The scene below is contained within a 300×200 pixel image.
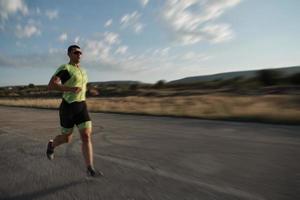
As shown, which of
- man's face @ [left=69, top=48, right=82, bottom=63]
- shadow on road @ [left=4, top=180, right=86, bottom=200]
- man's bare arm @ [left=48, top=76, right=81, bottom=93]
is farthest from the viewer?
man's face @ [left=69, top=48, right=82, bottom=63]

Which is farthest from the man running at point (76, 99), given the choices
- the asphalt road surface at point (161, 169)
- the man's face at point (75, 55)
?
the asphalt road surface at point (161, 169)

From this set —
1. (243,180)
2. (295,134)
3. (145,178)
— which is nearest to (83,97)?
(145,178)

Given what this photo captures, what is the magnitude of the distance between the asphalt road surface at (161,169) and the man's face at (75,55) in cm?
178

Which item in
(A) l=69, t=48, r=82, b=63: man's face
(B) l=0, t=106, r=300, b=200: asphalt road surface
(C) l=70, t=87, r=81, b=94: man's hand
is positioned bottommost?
(B) l=0, t=106, r=300, b=200: asphalt road surface

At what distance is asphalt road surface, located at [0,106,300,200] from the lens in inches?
183

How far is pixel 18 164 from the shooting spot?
22.4 ft

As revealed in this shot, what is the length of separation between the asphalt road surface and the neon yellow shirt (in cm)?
121

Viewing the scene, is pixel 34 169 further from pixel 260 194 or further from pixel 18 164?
pixel 260 194

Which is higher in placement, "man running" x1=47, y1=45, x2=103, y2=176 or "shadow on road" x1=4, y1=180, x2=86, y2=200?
"man running" x1=47, y1=45, x2=103, y2=176

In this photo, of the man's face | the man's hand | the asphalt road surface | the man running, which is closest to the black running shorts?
the man running

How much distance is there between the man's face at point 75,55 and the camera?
550cm

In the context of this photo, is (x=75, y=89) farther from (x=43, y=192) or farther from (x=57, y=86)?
(x=43, y=192)

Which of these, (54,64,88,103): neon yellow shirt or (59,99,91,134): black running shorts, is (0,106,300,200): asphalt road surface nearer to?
(59,99,91,134): black running shorts

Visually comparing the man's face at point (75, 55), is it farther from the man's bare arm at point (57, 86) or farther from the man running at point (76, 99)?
the man's bare arm at point (57, 86)
